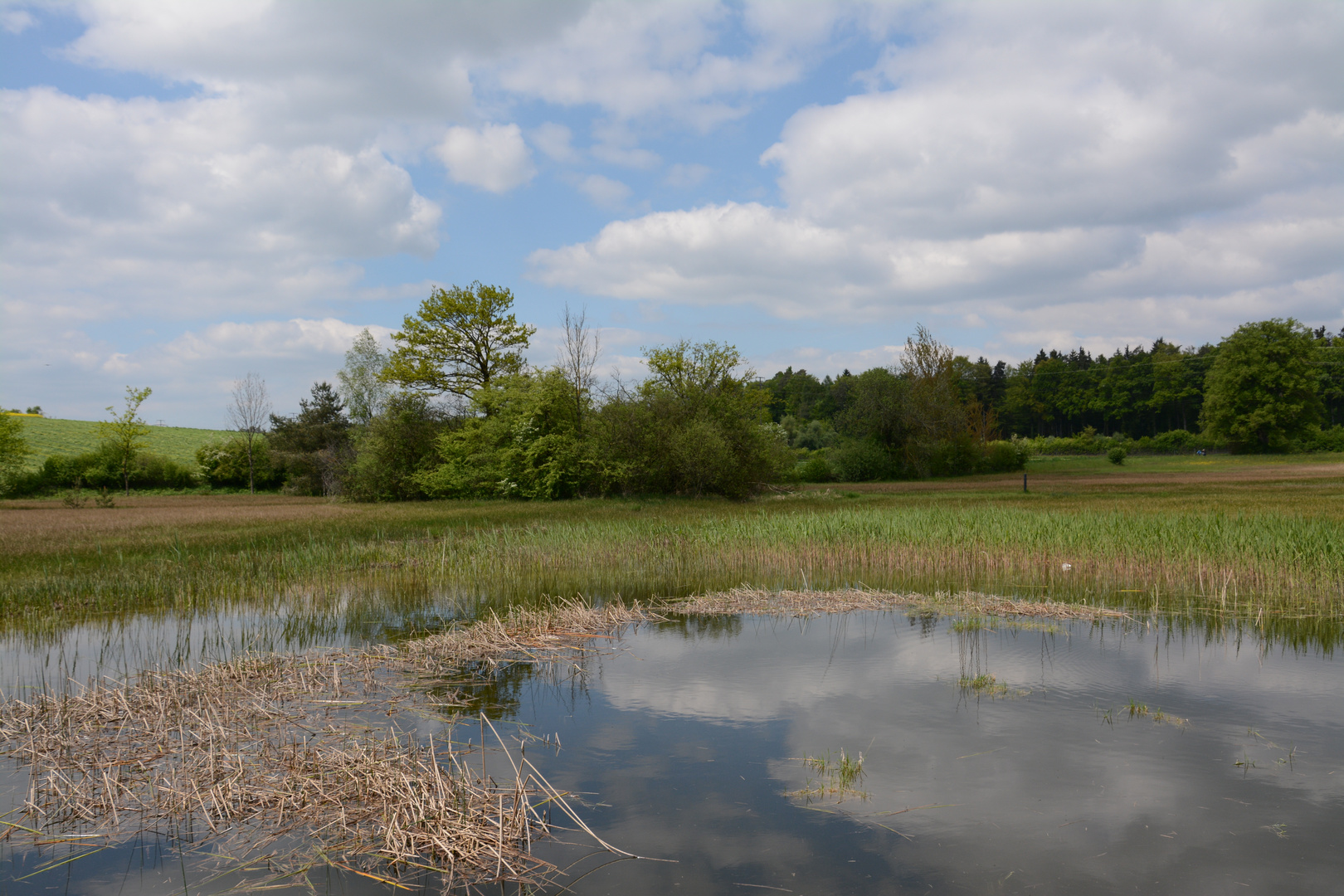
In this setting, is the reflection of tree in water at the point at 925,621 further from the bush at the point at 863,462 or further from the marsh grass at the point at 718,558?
the bush at the point at 863,462

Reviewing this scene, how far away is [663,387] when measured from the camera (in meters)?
36.5

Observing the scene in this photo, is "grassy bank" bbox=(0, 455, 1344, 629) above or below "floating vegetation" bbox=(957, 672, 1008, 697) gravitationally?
above

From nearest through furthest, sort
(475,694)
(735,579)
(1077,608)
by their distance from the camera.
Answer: (475,694) < (1077,608) < (735,579)

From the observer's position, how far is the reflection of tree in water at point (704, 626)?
9781mm

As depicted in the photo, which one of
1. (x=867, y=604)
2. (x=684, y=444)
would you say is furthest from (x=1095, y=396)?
(x=867, y=604)

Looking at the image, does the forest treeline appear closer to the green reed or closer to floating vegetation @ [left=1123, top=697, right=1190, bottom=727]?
the green reed

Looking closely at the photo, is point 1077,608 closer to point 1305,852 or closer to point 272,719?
point 1305,852

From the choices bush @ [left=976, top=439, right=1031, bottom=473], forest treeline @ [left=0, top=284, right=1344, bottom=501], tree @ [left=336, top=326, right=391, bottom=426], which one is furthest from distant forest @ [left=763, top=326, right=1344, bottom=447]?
tree @ [left=336, top=326, right=391, bottom=426]

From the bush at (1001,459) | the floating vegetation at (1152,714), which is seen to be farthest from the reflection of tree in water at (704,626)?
the bush at (1001,459)

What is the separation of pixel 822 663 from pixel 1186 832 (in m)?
4.02

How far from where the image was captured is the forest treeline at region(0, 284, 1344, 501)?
33.2 meters

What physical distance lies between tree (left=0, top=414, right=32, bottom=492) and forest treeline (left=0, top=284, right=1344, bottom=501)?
1.65ft

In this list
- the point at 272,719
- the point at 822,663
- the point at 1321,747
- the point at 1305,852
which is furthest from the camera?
the point at 822,663

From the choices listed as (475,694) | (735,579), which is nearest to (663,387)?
(735,579)
